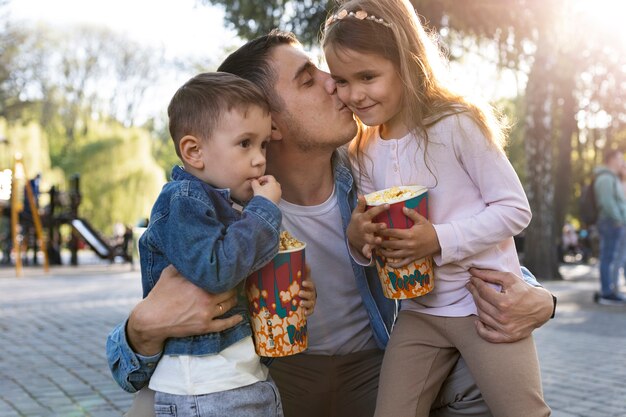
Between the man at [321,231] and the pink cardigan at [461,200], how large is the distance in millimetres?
307

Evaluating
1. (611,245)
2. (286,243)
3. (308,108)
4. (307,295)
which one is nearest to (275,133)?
(308,108)

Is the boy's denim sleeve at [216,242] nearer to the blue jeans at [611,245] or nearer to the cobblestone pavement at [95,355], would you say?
the cobblestone pavement at [95,355]

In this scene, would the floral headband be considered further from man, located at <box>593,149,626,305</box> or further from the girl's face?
man, located at <box>593,149,626,305</box>

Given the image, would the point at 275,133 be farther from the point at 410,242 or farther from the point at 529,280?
the point at 529,280

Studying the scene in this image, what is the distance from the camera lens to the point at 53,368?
642 centimetres

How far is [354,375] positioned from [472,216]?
91cm

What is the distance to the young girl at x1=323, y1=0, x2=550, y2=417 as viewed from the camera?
246cm

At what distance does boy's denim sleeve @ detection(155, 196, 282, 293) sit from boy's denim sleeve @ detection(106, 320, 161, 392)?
0.33m

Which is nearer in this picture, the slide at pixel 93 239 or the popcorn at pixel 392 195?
the popcorn at pixel 392 195

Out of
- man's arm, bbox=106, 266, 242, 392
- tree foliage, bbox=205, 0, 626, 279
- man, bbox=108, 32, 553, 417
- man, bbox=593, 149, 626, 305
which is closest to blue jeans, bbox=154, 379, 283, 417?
man's arm, bbox=106, 266, 242, 392

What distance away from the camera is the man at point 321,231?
301cm

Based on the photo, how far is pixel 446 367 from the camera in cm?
268

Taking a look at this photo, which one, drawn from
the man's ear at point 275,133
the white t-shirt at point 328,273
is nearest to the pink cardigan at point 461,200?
the white t-shirt at point 328,273

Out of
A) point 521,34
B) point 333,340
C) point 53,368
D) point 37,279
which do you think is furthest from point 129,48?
point 333,340
